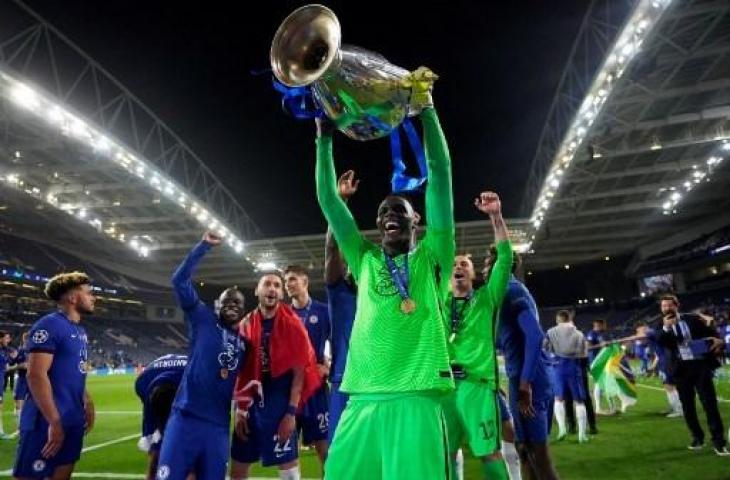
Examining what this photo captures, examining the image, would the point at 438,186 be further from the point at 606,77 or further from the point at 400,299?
the point at 606,77

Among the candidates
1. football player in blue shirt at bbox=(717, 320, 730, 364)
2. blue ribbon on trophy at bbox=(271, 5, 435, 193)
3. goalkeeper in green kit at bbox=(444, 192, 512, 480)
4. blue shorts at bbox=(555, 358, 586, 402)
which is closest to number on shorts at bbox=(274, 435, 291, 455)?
goalkeeper in green kit at bbox=(444, 192, 512, 480)

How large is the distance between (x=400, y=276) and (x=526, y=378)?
255 cm

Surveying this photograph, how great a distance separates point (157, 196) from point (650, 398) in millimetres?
20215

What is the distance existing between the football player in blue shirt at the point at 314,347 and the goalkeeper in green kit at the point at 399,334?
110 inches

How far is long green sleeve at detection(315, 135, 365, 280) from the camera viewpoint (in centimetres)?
254

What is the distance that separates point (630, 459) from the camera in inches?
261

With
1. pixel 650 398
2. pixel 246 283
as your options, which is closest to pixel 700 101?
pixel 650 398

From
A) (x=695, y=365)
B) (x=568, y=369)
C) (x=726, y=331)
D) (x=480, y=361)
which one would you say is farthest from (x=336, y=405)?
(x=726, y=331)

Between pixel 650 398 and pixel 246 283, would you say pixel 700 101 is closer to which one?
pixel 650 398

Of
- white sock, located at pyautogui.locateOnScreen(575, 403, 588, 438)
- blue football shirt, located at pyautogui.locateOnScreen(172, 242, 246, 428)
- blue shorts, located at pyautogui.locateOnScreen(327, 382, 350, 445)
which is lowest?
white sock, located at pyautogui.locateOnScreen(575, 403, 588, 438)

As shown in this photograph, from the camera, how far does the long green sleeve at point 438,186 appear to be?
7.57 feet

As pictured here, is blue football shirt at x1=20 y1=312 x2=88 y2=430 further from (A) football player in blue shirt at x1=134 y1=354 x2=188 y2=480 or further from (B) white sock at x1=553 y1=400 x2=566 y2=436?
(B) white sock at x1=553 y1=400 x2=566 y2=436

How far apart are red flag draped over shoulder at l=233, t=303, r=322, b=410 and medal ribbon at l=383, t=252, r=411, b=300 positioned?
95.5 inches

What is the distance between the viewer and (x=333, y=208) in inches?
100
